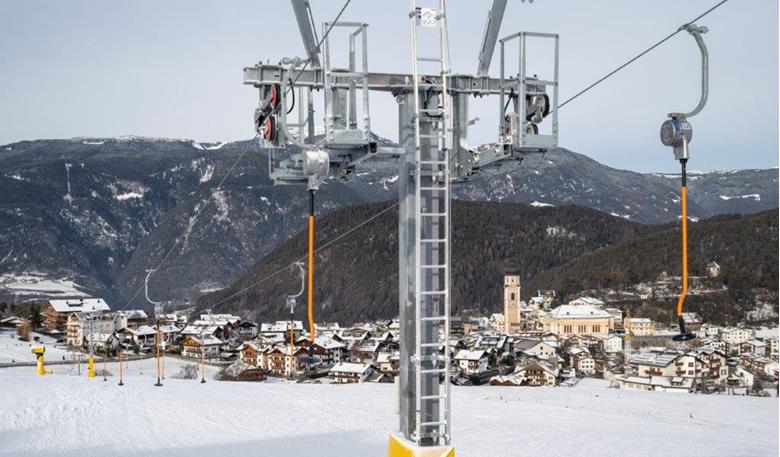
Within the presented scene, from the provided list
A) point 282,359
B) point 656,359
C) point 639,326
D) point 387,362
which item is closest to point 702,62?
point 387,362

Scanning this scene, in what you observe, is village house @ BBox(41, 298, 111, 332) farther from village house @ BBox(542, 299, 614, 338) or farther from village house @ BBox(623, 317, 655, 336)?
village house @ BBox(623, 317, 655, 336)

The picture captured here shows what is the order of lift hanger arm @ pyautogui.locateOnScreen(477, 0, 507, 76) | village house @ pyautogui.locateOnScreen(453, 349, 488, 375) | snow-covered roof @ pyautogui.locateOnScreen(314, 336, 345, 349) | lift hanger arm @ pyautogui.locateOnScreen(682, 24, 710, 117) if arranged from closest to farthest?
1. lift hanger arm @ pyautogui.locateOnScreen(682, 24, 710, 117)
2. lift hanger arm @ pyautogui.locateOnScreen(477, 0, 507, 76)
3. village house @ pyautogui.locateOnScreen(453, 349, 488, 375)
4. snow-covered roof @ pyautogui.locateOnScreen(314, 336, 345, 349)

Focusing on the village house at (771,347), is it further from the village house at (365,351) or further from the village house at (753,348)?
the village house at (365,351)

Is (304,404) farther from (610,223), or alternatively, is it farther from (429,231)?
(610,223)

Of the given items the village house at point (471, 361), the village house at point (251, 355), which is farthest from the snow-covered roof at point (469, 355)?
the village house at point (251, 355)

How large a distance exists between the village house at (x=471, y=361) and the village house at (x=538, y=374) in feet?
11.6

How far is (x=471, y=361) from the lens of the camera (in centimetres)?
5281

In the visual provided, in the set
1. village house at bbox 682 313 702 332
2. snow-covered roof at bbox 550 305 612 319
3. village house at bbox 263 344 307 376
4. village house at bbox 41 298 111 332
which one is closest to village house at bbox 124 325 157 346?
village house at bbox 41 298 111 332

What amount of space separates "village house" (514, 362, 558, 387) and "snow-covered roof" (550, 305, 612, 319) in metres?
37.2

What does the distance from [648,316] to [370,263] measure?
48343mm

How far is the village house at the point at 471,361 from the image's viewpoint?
51825 mm

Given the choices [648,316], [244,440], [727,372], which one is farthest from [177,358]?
[648,316]

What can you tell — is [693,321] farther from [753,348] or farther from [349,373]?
[349,373]

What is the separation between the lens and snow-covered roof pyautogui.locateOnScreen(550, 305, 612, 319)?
8469cm
